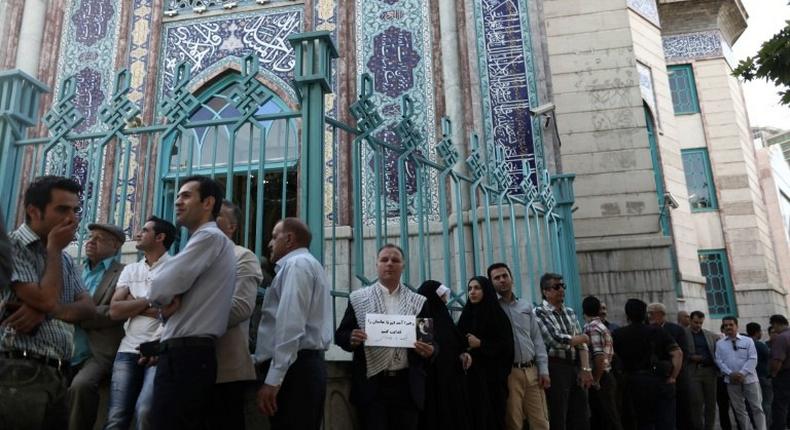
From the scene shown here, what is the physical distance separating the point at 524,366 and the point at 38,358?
10.7 ft

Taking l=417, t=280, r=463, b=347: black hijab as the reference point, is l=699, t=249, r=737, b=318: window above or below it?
above

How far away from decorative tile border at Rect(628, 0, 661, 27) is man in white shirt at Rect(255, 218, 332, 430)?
36.4 ft

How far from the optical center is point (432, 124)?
818 cm

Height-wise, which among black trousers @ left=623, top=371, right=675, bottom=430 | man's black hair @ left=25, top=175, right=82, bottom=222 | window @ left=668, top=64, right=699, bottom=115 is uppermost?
window @ left=668, top=64, right=699, bottom=115

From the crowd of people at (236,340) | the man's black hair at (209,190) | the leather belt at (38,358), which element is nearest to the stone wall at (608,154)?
the crowd of people at (236,340)

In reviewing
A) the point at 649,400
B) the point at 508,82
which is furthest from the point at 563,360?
the point at 508,82

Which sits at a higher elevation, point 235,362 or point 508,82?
point 508,82

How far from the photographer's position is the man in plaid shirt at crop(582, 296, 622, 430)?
5.15 meters

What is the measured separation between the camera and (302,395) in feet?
8.86

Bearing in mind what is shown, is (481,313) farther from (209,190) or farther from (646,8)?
(646,8)

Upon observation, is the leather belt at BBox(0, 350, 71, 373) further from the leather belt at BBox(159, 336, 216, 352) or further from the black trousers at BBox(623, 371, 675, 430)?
the black trousers at BBox(623, 371, 675, 430)

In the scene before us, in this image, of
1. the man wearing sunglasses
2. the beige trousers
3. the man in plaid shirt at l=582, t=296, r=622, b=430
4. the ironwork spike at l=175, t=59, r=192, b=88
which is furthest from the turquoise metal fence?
the man wearing sunglasses

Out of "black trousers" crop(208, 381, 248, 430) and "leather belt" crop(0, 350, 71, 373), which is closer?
"leather belt" crop(0, 350, 71, 373)

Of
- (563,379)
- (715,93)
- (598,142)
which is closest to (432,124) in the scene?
(598,142)
